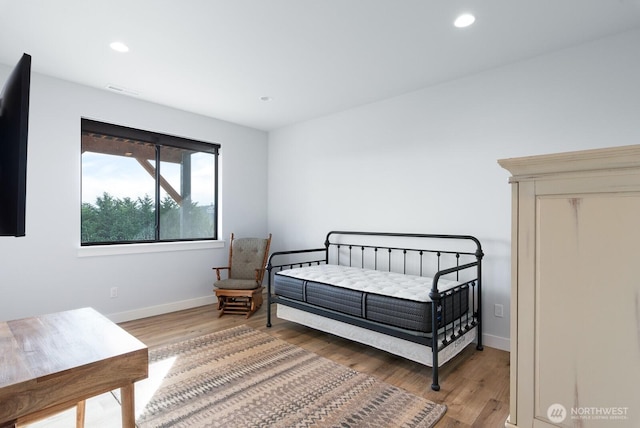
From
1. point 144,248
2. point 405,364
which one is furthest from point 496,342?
point 144,248

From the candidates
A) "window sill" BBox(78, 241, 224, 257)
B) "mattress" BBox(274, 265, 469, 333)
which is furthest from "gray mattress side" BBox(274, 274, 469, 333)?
"window sill" BBox(78, 241, 224, 257)

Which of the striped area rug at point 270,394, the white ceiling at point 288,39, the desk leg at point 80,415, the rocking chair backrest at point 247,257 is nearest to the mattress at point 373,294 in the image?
the striped area rug at point 270,394

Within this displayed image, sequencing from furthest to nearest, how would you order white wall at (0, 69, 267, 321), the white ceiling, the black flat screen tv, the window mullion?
the window mullion → white wall at (0, 69, 267, 321) → the white ceiling → the black flat screen tv

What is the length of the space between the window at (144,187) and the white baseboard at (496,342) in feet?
11.0

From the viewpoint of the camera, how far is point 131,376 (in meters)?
0.97

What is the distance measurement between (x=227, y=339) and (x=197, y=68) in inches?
95.0

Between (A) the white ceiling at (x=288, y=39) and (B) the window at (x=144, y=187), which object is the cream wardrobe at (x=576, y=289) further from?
(B) the window at (x=144, y=187)

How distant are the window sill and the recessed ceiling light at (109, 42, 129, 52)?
Answer: 190cm

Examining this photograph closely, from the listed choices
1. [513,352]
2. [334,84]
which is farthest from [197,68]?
[513,352]

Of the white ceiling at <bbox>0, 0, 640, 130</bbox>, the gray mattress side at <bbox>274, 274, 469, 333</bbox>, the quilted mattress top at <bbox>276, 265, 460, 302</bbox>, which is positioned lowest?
the gray mattress side at <bbox>274, 274, 469, 333</bbox>

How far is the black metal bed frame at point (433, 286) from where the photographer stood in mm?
2150

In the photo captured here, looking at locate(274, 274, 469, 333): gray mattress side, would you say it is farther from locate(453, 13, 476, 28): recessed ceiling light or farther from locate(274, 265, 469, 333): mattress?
locate(453, 13, 476, 28): recessed ceiling light

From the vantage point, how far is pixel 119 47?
7.87 feet

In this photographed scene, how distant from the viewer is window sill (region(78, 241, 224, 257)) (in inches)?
125
